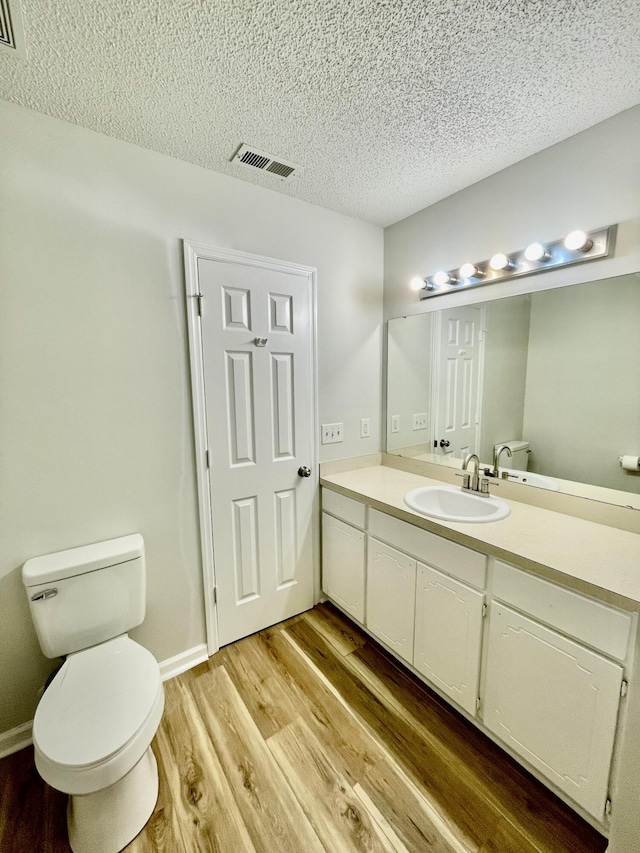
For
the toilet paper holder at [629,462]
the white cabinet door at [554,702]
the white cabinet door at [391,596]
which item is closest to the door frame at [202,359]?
the white cabinet door at [391,596]

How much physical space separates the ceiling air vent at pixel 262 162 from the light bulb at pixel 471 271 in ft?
3.19

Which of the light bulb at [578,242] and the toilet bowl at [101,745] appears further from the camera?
the light bulb at [578,242]

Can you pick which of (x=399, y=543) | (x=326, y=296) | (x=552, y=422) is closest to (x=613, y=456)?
(x=552, y=422)

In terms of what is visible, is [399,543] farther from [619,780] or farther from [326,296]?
[326,296]

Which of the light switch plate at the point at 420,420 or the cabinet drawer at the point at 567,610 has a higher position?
the light switch plate at the point at 420,420

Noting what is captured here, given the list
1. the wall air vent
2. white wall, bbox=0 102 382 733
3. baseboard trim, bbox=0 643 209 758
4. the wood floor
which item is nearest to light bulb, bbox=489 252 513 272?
white wall, bbox=0 102 382 733

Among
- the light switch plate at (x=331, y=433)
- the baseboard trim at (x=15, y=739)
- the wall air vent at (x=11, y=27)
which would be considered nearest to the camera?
the wall air vent at (x=11, y=27)

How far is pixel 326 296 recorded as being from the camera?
205 cm

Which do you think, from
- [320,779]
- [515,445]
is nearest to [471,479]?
[515,445]

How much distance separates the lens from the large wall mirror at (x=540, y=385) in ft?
4.50

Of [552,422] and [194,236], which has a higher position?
[194,236]

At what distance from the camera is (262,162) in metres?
1.57

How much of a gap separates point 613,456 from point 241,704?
1.92 meters

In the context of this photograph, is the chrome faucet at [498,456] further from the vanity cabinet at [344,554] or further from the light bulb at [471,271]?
the light bulb at [471,271]
